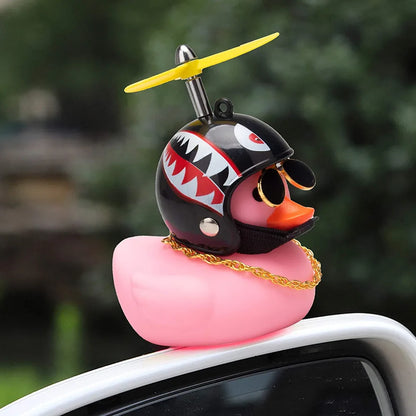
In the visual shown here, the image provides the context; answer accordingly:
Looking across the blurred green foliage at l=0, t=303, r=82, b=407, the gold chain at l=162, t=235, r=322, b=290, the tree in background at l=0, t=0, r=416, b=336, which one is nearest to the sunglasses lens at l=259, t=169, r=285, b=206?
the gold chain at l=162, t=235, r=322, b=290

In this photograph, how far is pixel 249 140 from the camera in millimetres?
1270

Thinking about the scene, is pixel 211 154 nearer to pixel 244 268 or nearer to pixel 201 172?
pixel 201 172

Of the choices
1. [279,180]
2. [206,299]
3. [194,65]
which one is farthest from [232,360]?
[194,65]

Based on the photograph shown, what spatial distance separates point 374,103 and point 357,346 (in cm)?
263

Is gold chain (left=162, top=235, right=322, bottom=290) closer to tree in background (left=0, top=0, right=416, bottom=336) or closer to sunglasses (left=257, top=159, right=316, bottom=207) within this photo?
sunglasses (left=257, top=159, right=316, bottom=207)

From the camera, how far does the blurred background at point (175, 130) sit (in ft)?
12.5

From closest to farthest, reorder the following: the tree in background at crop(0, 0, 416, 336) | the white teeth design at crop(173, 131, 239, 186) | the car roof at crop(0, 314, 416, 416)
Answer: the car roof at crop(0, 314, 416, 416) → the white teeth design at crop(173, 131, 239, 186) → the tree in background at crop(0, 0, 416, 336)

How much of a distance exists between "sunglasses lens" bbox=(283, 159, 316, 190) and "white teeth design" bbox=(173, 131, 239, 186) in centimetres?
13

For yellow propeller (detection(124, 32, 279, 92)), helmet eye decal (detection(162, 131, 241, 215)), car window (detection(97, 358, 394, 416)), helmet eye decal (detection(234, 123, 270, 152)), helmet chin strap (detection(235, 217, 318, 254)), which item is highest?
yellow propeller (detection(124, 32, 279, 92))

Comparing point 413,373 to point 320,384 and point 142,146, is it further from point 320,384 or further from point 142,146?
point 142,146

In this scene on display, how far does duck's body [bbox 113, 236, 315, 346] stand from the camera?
1243 mm

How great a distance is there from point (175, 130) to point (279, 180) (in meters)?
3.06

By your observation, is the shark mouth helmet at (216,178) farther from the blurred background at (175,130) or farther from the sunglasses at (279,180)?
the blurred background at (175,130)

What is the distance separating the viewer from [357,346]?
1354 mm
